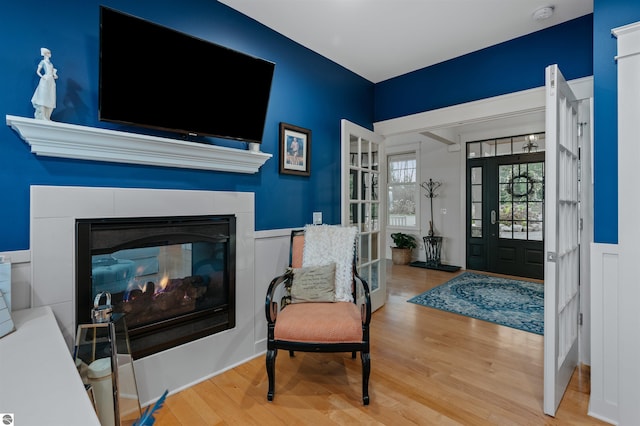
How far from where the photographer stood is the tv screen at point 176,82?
167cm

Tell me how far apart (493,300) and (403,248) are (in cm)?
249

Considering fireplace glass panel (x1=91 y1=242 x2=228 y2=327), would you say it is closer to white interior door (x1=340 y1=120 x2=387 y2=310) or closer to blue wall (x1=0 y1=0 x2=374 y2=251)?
blue wall (x1=0 y1=0 x2=374 y2=251)

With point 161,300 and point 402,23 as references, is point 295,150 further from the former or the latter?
point 161,300

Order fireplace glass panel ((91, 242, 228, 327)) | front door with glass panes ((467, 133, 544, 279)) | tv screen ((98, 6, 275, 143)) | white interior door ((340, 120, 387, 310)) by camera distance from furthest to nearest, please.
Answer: front door with glass panes ((467, 133, 544, 279)) → white interior door ((340, 120, 387, 310)) → fireplace glass panel ((91, 242, 228, 327)) → tv screen ((98, 6, 275, 143))

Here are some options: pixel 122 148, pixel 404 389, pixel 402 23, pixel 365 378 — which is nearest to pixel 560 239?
pixel 404 389

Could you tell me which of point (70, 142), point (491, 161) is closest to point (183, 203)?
point (70, 142)

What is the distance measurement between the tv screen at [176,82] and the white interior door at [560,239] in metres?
1.85

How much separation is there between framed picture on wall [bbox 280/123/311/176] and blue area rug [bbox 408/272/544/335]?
229cm

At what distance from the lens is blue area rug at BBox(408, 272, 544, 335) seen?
131 inches

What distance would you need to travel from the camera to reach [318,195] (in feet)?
10.0

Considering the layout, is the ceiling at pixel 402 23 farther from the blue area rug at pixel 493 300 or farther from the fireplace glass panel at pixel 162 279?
the blue area rug at pixel 493 300

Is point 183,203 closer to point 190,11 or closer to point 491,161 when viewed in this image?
point 190,11

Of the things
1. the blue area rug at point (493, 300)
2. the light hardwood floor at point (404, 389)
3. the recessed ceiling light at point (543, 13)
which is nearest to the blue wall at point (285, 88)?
the recessed ceiling light at point (543, 13)

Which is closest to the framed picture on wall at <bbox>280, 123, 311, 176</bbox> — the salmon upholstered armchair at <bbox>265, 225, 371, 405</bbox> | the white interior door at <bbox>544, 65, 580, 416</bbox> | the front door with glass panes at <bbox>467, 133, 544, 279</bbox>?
the salmon upholstered armchair at <bbox>265, 225, 371, 405</bbox>
